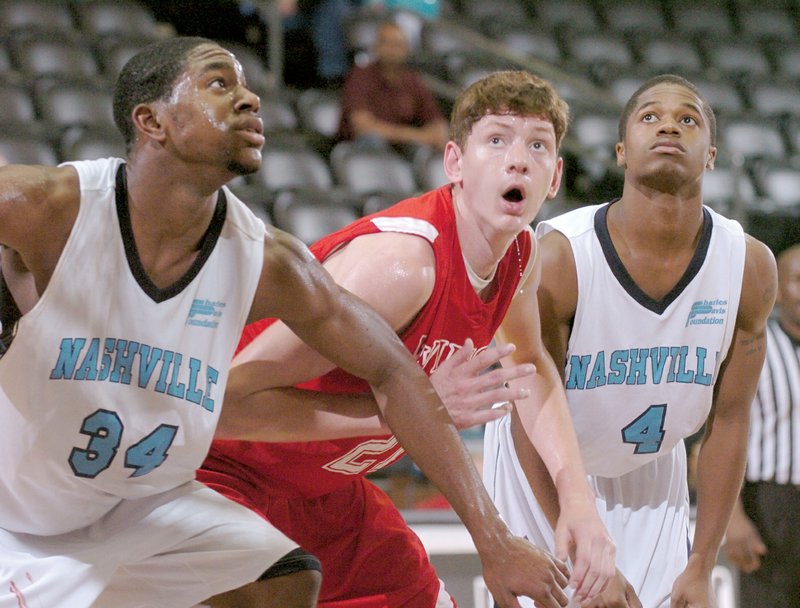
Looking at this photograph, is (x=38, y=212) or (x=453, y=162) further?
(x=453, y=162)

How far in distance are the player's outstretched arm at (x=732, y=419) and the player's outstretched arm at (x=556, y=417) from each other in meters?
0.45

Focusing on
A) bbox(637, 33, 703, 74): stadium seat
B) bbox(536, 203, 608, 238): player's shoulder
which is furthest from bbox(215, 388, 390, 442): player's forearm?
bbox(637, 33, 703, 74): stadium seat

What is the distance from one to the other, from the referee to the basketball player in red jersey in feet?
7.91

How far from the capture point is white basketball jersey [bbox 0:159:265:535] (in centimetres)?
254

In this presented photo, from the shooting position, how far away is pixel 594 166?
26.6 feet

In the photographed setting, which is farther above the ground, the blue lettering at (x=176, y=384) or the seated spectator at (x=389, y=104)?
the seated spectator at (x=389, y=104)

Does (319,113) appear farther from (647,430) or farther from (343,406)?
(343,406)

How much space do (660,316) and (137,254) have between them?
1.56 metres

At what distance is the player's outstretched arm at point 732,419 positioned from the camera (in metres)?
3.48

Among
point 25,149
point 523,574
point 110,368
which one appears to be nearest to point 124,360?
point 110,368

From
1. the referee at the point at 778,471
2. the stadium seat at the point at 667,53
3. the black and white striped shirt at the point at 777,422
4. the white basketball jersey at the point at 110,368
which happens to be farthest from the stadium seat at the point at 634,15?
the white basketball jersey at the point at 110,368

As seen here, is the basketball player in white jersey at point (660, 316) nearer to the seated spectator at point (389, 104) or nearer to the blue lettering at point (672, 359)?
the blue lettering at point (672, 359)

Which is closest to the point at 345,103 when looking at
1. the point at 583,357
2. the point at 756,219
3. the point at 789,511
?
the point at 756,219

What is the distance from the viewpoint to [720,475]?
3576mm
